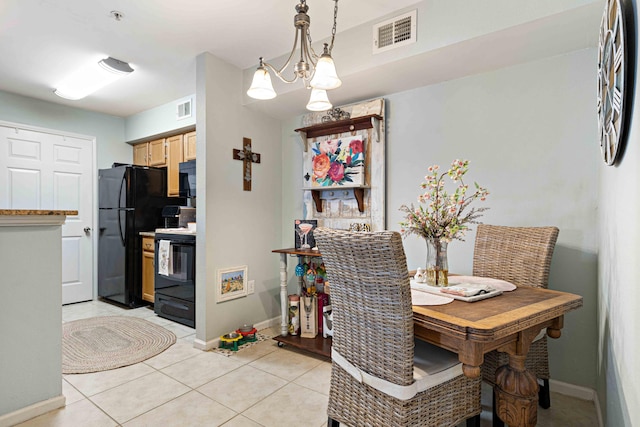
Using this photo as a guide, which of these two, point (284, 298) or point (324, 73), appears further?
point (284, 298)

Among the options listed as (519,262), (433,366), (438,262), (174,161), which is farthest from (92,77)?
(519,262)

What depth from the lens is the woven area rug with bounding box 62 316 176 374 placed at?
255 centimetres

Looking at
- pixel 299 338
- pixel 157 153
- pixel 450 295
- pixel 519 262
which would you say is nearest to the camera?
pixel 450 295

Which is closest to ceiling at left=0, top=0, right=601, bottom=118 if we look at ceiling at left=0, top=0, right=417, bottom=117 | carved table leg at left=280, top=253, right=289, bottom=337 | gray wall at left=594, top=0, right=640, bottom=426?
ceiling at left=0, top=0, right=417, bottom=117

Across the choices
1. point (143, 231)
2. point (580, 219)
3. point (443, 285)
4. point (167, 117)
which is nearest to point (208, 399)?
point (443, 285)

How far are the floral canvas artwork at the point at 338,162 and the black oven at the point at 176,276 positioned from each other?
1.33m

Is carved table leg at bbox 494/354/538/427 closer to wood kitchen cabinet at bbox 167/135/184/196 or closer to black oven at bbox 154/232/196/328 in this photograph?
black oven at bbox 154/232/196/328

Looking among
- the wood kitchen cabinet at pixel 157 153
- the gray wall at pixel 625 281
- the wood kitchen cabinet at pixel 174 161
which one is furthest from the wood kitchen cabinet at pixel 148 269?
the gray wall at pixel 625 281

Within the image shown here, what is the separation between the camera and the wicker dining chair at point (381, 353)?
4.15ft

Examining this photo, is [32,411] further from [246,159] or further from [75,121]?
[75,121]

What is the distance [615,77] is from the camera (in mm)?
1079

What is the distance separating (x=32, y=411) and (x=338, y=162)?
2588 mm

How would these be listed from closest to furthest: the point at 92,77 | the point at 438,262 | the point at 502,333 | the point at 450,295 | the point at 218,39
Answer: the point at 502,333 → the point at 450,295 → the point at 438,262 → the point at 218,39 → the point at 92,77

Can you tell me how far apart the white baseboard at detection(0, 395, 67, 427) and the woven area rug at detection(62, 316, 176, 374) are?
480 mm
